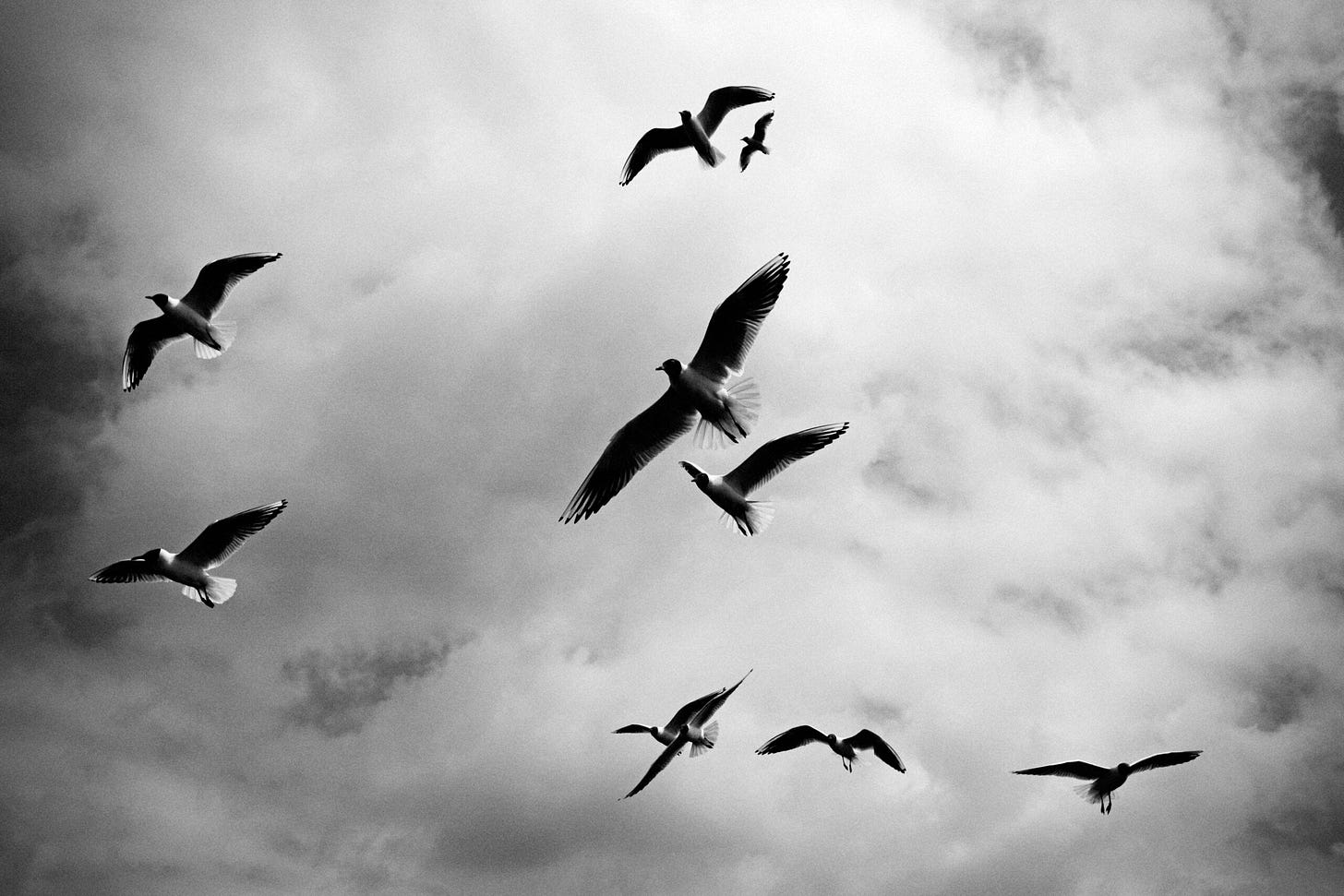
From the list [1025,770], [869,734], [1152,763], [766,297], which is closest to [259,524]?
[766,297]

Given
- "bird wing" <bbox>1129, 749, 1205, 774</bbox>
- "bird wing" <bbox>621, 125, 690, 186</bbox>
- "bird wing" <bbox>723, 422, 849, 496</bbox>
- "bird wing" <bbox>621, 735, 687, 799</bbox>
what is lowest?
"bird wing" <bbox>621, 735, 687, 799</bbox>

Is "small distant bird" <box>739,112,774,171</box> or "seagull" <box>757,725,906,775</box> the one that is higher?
"small distant bird" <box>739,112,774,171</box>

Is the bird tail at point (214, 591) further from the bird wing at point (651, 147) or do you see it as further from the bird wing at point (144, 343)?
the bird wing at point (651, 147)

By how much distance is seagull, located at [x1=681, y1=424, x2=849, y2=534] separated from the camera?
18.5 m

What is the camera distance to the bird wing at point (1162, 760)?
69.7 feet

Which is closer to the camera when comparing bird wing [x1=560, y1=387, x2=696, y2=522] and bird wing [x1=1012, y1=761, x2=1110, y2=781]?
bird wing [x1=560, y1=387, x2=696, y2=522]

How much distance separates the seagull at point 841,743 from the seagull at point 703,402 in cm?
853

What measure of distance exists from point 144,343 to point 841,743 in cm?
1588

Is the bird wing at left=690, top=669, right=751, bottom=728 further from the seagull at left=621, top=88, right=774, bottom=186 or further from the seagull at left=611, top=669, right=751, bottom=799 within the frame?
the seagull at left=621, top=88, right=774, bottom=186

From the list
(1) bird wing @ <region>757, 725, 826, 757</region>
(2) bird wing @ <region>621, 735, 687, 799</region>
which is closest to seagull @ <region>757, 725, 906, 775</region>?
(1) bird wing @ <region>757, 725, 826, 757</region>

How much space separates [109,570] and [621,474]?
9858 mm

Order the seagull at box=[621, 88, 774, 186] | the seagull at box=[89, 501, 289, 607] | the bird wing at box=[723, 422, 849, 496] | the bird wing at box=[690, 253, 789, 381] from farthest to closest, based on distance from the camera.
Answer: the seagull at box=[621, 88, 774, 186] < the seagull at box=[89, 501, 289, 607] < the bird wing at box=[723, 422, 849, 496] < the bird wing at box=[690, 253, 789, 381]

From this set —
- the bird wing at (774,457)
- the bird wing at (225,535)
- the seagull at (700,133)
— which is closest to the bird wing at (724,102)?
the seagull at (700,133)

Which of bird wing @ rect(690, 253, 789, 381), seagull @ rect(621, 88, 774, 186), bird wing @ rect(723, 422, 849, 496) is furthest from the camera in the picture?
seagull @ rect(621, 88, 774, 186)
